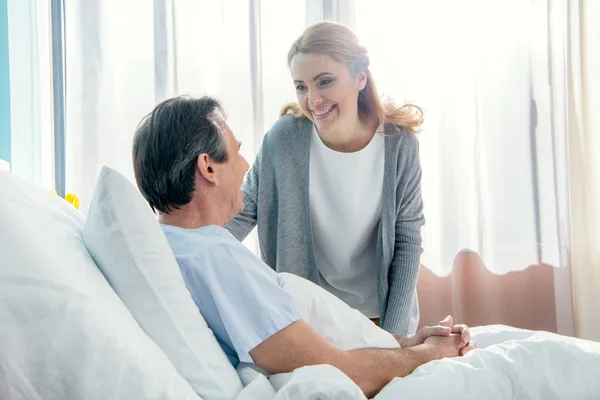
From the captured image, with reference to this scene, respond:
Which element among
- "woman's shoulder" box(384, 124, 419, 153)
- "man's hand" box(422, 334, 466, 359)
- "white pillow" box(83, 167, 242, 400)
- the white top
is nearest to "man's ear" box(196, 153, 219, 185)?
"white pillow" box(83, 167, 242, 400)

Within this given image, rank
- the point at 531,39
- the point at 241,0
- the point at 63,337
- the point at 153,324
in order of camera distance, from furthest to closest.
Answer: the point at 531,39, the point at 241,0, the point at 153,324, the point at 63,337

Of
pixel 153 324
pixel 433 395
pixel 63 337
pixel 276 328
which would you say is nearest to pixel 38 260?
pixel 63 337

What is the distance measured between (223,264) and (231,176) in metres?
0.28

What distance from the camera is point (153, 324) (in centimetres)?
107

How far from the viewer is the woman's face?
78.5 inches

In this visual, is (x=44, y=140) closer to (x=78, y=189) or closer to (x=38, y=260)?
(x=78, y=189)

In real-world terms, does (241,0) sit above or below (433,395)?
above

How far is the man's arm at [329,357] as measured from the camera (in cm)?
119

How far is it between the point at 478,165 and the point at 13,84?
6.40 feet

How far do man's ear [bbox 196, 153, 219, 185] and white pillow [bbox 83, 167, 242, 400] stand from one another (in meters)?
0.23

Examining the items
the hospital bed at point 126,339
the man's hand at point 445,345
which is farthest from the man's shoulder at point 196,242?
the man's hand at point 445,345

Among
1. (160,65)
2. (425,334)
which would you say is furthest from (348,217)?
(160,65)

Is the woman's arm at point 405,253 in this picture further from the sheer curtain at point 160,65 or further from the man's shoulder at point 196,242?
the sheer curtain at point 160,65

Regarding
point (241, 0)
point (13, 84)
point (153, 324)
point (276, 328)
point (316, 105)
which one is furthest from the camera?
point (241, 0)
